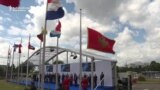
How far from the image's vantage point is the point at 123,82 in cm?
2980

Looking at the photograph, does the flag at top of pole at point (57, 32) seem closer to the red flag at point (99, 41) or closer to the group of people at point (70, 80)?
the group of people at point (70, 80)

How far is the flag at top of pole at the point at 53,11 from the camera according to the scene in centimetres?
1864

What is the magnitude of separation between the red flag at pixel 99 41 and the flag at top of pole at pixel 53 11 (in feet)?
15.0

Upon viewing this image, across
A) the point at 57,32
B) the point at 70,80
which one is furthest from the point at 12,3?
the point at 70,80

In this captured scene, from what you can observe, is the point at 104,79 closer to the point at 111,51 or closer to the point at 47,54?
the point at 111,51

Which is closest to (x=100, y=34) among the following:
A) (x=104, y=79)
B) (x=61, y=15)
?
(x=61, y=15)

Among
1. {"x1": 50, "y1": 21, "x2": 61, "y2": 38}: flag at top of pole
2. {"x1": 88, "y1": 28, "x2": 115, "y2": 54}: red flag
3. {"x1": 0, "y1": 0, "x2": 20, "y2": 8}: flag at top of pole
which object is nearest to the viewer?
{"x1": 0, "y1": 0, "x2": 20, "y2": 8}: flag at top of pole

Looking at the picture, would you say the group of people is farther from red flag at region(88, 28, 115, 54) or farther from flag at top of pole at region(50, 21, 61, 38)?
flag at top of pole at region(50, 21, 61, 38)

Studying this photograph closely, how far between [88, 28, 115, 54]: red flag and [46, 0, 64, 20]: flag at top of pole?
457 cm

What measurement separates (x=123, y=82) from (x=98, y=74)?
3.02 meters

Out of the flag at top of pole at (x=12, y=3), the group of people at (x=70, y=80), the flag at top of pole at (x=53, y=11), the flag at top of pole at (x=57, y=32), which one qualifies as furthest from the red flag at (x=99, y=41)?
the flag at top of pole at (x=12, y=3)

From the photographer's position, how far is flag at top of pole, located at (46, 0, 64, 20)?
18641 mm

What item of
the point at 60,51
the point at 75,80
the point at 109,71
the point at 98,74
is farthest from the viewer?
the point at 60,51

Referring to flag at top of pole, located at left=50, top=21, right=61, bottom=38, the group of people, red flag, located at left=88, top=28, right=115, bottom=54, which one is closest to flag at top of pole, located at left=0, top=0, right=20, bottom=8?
red flag, located at left=88, top=28, right=115, bottom=54
